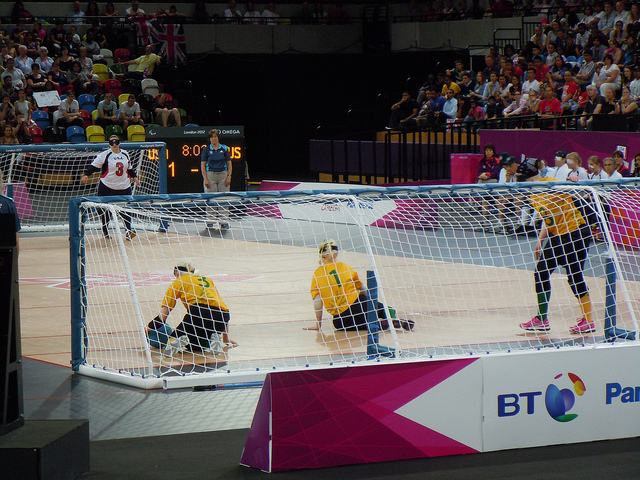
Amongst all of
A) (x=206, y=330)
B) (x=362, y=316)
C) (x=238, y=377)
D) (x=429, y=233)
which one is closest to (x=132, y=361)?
(x=206, y=330)

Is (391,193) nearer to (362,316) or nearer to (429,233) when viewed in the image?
(362,316)

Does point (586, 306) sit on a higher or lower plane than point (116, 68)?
lower

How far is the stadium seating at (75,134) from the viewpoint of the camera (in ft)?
76.6

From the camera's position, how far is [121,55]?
27.8m

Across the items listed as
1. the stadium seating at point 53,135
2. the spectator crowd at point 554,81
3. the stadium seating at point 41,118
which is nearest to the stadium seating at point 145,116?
the stadium seating at point 53,135

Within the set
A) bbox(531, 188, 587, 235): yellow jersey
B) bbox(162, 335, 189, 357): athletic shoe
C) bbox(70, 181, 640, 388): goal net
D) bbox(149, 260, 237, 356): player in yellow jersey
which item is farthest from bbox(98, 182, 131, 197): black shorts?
bbox(531, 188, 587, 235): yellow jersey

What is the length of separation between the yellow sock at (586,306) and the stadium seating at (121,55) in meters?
22.1

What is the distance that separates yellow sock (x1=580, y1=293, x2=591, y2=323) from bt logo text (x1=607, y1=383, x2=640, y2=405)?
2569mm

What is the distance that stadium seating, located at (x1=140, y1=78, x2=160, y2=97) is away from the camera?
1049 inches

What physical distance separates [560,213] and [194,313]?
12.5 feet

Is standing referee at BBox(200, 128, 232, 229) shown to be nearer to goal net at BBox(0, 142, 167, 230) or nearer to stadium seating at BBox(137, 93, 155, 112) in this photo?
goal net at BBox(0, 142, 167, 230)

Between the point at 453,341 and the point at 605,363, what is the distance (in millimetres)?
2463

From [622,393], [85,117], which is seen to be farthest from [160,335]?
[85,117]

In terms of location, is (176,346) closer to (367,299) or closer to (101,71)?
Result: (367,299)
